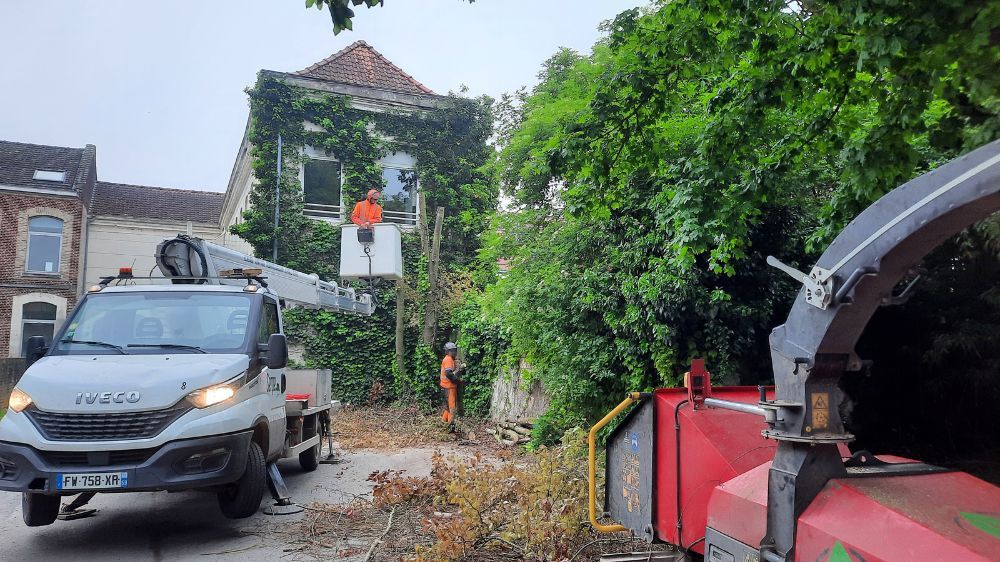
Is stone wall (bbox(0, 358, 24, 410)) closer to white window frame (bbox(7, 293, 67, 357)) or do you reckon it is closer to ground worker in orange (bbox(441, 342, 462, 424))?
white window frame (bbox(7, 293, 67, 357))

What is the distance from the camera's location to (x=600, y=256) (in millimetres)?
9555

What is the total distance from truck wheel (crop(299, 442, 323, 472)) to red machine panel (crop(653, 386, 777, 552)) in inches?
285

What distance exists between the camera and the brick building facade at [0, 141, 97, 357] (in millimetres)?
29047

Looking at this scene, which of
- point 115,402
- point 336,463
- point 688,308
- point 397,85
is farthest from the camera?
point 397,85

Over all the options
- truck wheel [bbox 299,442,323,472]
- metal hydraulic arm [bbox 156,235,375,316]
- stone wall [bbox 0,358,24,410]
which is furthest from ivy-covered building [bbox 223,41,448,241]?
truck wheel [bbox 299,442,323,472]

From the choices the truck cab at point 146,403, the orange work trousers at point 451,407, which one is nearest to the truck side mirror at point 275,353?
the truck cab at point 146,403

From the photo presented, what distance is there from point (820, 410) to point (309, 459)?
349 inches

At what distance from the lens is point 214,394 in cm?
637

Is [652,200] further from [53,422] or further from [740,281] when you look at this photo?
[53,422]

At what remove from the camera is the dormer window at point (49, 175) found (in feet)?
99.3

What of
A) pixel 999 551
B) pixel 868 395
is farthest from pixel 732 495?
pixel 868 395

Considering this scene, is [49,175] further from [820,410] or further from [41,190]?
[820,410]

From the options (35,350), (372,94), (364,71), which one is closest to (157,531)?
(35,350)

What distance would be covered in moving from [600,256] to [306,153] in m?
13.4
